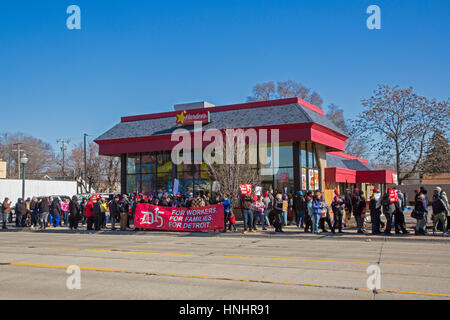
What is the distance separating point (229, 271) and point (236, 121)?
1796cm

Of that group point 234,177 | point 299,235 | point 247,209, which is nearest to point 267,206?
point 247,209

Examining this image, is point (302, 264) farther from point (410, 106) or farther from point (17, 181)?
point (17, 181)

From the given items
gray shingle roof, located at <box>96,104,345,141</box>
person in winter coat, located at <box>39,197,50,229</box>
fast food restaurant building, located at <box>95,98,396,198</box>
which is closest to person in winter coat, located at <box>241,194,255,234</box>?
fast food restaurant building, located at <box>95,98,396,198</box>

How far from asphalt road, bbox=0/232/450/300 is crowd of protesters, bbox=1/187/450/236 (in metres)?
2.01

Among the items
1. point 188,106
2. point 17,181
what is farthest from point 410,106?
point 17,181

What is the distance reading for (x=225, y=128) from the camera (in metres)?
26.5

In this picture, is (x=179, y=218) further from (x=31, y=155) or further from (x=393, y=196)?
(x=31, y=155)

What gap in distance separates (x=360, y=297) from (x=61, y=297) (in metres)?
4.86

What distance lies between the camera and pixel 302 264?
10273mm

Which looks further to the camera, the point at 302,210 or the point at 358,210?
the point at 302,210

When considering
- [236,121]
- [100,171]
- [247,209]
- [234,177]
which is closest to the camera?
[247,209]

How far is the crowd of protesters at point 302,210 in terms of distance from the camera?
656 inches

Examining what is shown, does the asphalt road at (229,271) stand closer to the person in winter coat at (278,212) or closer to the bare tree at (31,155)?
the person in winter coat at (278,212)

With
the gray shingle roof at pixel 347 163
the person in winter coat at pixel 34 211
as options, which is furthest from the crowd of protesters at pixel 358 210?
the gray shingle roof at pixel 347 163
